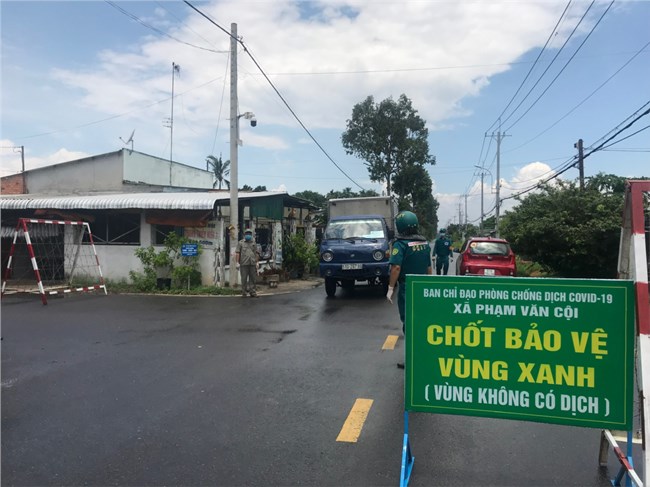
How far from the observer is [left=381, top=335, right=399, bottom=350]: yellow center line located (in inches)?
268

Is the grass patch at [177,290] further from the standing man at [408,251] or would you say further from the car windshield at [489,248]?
the standing man at [408,251]

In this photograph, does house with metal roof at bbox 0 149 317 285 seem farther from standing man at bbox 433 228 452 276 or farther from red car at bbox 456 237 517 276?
red car at bbox 456 237 517 276

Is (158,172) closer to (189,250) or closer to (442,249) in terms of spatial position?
(189,250)

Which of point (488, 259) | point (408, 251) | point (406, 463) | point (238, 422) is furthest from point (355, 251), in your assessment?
point (406, 463)

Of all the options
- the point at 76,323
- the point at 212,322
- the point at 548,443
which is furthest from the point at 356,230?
the point at 548,443

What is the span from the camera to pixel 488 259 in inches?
535

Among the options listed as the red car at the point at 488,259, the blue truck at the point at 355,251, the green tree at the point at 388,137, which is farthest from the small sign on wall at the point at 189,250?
the green tree at the point at 388,137

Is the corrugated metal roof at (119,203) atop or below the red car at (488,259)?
atop

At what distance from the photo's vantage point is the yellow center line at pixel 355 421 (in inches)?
151

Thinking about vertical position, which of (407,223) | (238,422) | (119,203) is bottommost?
(238,422)

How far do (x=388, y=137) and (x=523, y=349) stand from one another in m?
35.2

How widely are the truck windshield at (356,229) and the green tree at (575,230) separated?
5.60 meters

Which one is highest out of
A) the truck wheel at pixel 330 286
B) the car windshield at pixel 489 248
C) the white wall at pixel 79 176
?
the white wall at pixel 79 176

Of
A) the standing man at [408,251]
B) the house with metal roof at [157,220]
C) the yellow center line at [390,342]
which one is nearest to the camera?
the standing man at [408,251]
